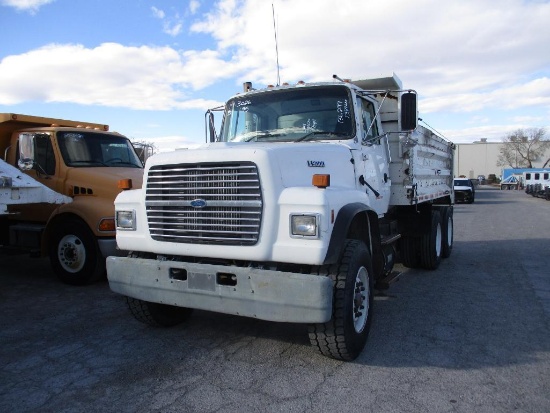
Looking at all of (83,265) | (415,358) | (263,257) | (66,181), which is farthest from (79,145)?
(415,358)

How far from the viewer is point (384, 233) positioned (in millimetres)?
6152

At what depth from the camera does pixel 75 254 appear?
6.98 metres

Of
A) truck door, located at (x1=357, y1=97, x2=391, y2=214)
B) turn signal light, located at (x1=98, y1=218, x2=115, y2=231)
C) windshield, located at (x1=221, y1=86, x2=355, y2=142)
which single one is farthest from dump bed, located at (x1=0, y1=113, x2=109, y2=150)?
truck door, located at (x1=357, y1=97, x2=391, y2=214)

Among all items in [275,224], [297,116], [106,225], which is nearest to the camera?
[275,224]

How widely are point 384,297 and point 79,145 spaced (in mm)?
5459

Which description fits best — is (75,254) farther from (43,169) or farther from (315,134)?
(315,134)

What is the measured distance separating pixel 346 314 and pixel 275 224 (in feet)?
3.10

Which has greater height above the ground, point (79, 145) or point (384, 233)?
point (79, 145)

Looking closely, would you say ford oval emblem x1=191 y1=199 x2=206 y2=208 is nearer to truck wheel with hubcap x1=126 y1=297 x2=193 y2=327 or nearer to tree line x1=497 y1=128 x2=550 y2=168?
truck wheel with hubcap x1=126 y1=297 x2=193 y2=327

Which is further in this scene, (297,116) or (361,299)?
(297,116)

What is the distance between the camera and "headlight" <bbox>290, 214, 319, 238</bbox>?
3622 millimetres

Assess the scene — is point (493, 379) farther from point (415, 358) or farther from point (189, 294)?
point (189, 294)

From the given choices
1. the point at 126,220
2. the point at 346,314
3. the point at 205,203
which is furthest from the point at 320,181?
the point at 126,220

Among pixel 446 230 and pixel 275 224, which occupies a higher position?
pixel 275 224
